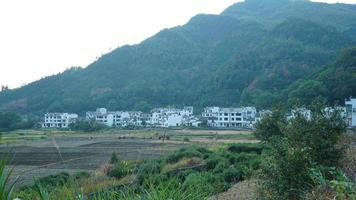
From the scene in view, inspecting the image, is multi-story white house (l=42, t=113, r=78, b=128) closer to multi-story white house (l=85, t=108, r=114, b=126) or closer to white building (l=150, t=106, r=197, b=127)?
multi-story white house (l=85, t=108, r=114, b=126)

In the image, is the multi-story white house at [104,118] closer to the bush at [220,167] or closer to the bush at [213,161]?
the bush at [213,161]

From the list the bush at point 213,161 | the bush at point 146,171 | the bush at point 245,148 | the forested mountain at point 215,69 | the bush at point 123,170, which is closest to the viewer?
the bush at point 146,171

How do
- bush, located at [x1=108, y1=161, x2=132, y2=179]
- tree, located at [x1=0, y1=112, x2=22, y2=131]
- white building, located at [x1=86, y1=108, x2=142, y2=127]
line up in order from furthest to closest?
white building, located at [x1=86, y1=108, x2=142, y2=127], tree, located at [x1=0, y1=112, x2=22, y2=131], bush, located at [x1=108, y1=161, x2=132, y2=179]

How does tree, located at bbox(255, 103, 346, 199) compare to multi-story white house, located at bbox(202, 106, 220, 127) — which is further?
multi-story white house, located at bbox(202, 106, 220, 127)

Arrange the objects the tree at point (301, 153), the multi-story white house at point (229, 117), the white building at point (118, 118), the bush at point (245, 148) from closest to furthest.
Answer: the tree at point (301, 153), the bush at point (245, 148), the multi-story white house at point (229, 117), the white building at point (118, 118)

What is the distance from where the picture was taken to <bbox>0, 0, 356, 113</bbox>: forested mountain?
67.5 metres

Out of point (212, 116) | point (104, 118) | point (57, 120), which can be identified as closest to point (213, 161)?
point (212, 116)

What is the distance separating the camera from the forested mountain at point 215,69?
6751 cm

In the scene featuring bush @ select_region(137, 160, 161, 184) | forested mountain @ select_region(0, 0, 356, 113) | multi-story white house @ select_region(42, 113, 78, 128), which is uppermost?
forested mountain @ select_region(0, 0, 356, 113)

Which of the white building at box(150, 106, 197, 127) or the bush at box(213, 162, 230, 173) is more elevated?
the white building at box(150, 106, 197, 127)

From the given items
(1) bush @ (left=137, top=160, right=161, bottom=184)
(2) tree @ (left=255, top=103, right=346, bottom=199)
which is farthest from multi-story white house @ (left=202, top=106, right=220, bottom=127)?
(1) bush @ (left=137, top=160, right=161, bottom=184)

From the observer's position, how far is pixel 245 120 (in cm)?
6431

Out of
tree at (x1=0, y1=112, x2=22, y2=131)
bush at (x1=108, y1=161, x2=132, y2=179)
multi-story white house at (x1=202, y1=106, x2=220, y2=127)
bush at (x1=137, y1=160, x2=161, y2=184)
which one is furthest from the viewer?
multi-story white house at (x1=202, y1=106, x2=220, y2=127)

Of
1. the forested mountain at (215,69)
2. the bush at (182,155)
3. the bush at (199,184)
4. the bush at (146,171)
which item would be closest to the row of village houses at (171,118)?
the forested mountain at (215,69)
